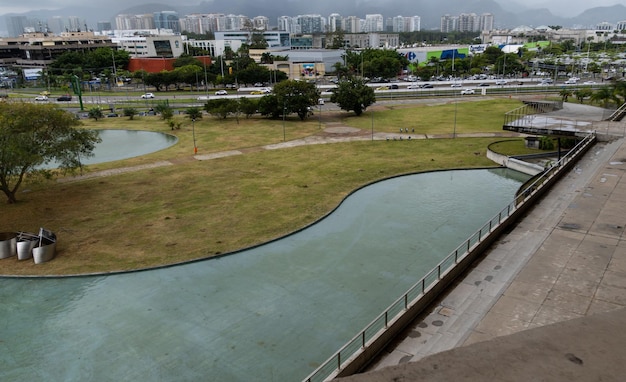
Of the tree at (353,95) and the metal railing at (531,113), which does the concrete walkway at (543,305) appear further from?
the tree at (353,95)

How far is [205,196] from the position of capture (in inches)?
1294

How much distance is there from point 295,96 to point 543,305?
166 feet

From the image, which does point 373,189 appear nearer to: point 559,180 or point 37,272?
point 559,180

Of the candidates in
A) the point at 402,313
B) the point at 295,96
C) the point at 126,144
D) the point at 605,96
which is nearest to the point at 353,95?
the point at 295,96

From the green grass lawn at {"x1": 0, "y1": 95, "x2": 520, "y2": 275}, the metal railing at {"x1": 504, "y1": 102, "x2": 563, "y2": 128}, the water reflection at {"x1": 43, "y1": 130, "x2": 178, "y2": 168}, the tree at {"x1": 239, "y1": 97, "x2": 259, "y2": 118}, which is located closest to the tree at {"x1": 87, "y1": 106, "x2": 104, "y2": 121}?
the water reflection at {"x1": 43, "y1": 130, "x2": 178, "y2": 168}

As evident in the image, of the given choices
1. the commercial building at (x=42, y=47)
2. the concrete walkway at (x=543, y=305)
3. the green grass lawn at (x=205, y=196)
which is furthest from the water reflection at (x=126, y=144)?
the commercial building at (x=42, y=47)

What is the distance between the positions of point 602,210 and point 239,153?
30842 millimetres

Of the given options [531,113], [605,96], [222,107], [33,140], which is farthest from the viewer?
[222,107]

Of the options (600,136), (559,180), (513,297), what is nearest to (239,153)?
(559,180)

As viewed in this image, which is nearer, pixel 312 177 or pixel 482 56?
pixel 312 177

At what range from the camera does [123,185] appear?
3581cm

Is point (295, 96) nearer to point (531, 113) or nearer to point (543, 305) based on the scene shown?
point (531, 113)

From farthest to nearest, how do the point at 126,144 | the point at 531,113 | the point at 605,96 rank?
the point at 605,96 < the point at 126,144 < the point at 531,113

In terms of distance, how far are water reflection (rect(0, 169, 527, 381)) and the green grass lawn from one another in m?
1.83
